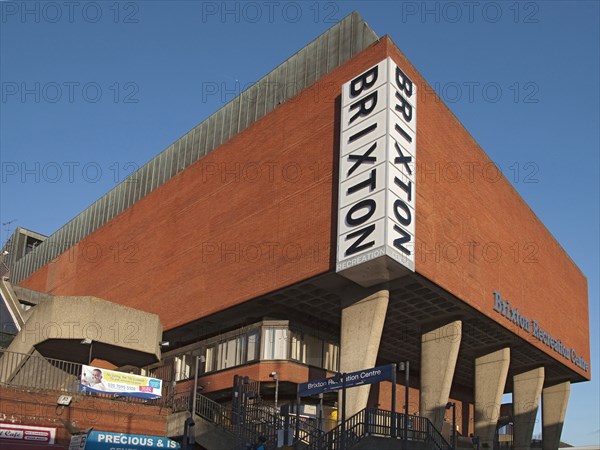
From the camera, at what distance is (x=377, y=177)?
3588 centimetres

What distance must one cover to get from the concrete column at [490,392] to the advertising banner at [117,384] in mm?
24855

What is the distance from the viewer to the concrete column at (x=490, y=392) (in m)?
49.2

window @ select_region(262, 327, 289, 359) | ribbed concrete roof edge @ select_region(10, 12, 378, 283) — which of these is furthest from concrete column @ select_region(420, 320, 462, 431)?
ribbed concrete roof edge @ select_region(10, 12, 378, 283)

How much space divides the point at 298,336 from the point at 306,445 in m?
15.3

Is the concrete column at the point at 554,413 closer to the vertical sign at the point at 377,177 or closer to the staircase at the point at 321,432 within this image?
the vertical sign at the point at 377,177

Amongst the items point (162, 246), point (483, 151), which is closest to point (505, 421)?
point (483, 151)

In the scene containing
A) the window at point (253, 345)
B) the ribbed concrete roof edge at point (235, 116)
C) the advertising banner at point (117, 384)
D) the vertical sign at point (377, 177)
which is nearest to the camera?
the advertising banner at point (117, 384)

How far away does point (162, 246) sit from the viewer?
51.2 metres

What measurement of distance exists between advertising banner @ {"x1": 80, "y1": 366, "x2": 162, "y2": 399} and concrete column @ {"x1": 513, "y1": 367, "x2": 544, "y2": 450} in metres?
32.7

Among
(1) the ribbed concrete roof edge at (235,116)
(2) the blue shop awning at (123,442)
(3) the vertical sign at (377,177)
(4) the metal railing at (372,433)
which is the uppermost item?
(1) the ribbed concrete roof edge at (235,116)

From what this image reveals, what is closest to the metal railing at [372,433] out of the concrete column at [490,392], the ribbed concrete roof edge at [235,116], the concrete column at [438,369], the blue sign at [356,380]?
the blue sign at [356,380]

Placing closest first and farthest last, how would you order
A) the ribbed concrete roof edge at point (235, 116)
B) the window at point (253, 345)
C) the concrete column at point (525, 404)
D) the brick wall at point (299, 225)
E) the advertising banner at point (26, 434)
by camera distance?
the advertising banner at point (26, 434), the brick wall at point (299, 225), the ribbed concrete roof edge at point (235, 116), the window at point (253, 345), the concrete column at point (525, 404)

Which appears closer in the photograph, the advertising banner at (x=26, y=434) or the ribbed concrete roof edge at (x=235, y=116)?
the advertising banner at (x=26, y=434)

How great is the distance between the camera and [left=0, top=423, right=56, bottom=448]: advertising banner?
2780 cm
